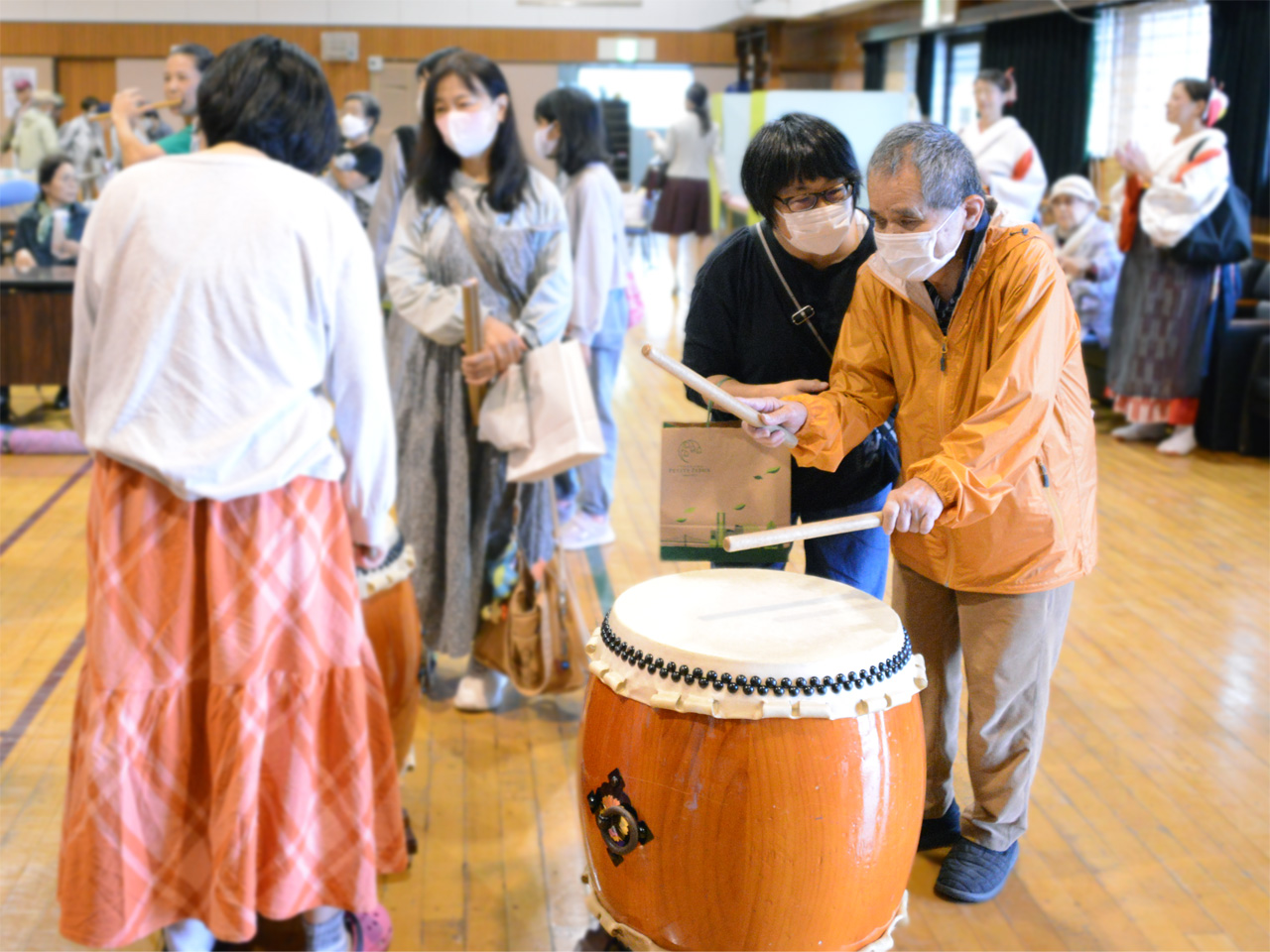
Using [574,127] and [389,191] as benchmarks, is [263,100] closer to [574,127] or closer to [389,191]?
[389,191]

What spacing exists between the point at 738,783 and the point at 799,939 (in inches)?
9.1

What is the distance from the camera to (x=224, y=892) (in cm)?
186

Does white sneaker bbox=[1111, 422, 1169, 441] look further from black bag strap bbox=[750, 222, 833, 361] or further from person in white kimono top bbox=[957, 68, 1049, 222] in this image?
black bag strap bbox=[750, 222, 833, 361]

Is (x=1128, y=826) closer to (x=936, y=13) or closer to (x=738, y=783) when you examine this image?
(x=738, y=783)

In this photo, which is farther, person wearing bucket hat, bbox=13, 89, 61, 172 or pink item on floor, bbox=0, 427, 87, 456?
person wearing bucket hat, bbox=13, 89, 61, 172

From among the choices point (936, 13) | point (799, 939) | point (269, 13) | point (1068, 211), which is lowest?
point (799, 939)

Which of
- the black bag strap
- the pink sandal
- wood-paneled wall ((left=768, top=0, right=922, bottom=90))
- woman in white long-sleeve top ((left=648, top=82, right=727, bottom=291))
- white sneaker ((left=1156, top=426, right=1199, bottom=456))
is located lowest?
the pink sandal

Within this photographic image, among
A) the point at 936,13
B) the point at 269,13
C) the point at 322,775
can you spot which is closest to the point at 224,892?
the point at 322,775

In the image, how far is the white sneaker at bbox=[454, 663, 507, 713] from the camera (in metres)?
3.02

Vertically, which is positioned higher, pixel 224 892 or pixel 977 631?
pixel 977 631

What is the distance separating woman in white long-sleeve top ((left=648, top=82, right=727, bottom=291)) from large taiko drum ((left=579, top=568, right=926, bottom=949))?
28.2 feet

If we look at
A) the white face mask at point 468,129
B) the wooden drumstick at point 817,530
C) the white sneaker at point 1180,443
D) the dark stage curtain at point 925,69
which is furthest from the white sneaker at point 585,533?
the dark stage curtain at point 925,69

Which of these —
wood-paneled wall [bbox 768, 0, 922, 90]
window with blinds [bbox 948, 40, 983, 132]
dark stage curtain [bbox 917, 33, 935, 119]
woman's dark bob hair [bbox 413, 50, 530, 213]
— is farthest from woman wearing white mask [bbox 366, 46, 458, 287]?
wood-paneled wall [bbox 768, 0, 922, 90]

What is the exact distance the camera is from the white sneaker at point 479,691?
302 centimetres
